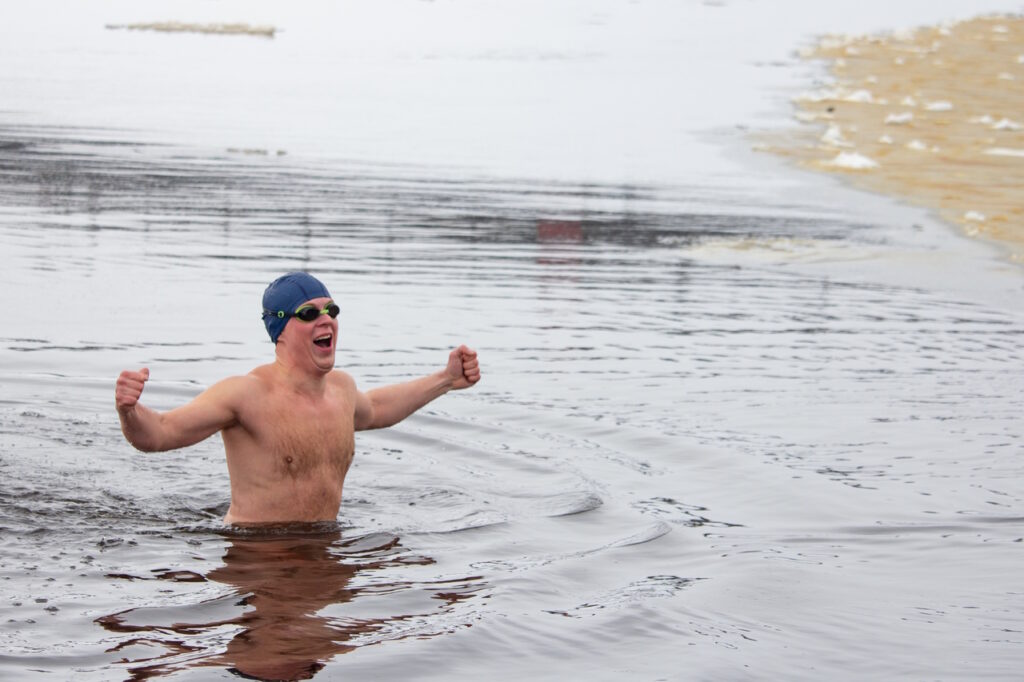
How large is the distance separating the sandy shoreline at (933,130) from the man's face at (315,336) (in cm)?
1134

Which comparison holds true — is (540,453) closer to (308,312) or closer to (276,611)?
(308,312)

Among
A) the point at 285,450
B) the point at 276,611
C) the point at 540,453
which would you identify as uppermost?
the point at 285,450

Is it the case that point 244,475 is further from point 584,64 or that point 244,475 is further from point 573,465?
point 584,64

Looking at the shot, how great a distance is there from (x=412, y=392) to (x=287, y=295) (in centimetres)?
91

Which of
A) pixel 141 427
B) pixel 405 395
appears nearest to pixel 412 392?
pixel 405 395

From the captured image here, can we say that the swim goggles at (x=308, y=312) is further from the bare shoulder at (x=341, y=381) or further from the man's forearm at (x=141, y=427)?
the man's forearm at (x=141, y=427)

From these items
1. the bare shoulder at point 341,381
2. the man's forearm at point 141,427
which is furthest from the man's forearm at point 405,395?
the man's forearm at point 141,427

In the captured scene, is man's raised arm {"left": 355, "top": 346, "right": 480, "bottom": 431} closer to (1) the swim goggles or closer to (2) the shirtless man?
(2) the shirtless man

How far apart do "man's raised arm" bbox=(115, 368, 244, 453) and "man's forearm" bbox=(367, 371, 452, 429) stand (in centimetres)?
80

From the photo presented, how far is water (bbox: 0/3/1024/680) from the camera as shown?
5.65m

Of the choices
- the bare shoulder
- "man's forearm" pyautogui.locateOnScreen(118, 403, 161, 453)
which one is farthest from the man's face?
"man's forearm" pyautogui.locateOnScreen(118, 403, 161, 453)

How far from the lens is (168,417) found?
20.7ft

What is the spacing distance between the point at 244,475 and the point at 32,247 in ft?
27.9

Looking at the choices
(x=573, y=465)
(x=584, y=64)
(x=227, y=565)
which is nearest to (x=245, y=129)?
(x=573, y=465)
